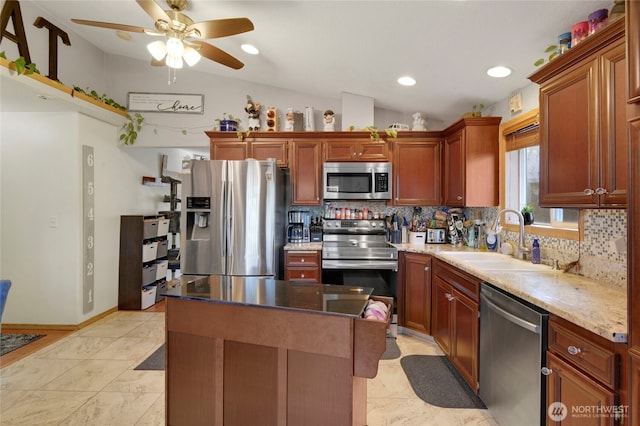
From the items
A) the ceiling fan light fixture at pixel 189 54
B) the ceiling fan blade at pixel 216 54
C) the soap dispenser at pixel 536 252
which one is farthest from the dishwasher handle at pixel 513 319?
the ceiling fan light fixture at pixel 189 54

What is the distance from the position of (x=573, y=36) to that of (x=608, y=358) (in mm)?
1605

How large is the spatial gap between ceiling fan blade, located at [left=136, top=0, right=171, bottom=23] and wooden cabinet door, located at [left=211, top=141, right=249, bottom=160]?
5.55 ft

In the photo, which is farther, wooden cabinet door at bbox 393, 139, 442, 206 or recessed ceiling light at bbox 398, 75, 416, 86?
wooden cabinet door at bbox 393, 139, 442, 206

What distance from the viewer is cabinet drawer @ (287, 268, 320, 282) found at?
10.8ft

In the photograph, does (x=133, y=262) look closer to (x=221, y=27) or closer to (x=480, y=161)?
(x=221, y=27)

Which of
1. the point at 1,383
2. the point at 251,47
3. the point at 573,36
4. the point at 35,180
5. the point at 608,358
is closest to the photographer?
the point at 608,358

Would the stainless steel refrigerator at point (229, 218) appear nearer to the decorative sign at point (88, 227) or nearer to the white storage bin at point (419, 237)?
the decorative sign at point (88, 227)

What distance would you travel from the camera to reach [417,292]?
3105 millimetres

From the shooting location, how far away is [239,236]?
315 centimetres

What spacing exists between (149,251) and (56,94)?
80.5 inches

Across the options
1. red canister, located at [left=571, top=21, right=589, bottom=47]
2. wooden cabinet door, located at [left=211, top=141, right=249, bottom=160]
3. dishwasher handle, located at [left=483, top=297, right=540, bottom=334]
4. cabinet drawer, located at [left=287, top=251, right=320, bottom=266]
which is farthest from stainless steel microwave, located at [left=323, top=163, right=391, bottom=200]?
red canister, located at [left=571, top=21, right=589, bottom=47]

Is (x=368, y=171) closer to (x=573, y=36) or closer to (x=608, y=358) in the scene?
(x=573, y=36)

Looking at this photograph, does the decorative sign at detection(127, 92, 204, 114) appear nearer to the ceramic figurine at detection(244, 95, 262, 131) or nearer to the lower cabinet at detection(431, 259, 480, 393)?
the ceramic figurine at detection(244, 95, 262, 131)

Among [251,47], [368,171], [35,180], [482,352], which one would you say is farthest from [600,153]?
[35,180]
